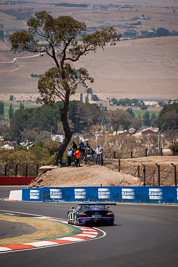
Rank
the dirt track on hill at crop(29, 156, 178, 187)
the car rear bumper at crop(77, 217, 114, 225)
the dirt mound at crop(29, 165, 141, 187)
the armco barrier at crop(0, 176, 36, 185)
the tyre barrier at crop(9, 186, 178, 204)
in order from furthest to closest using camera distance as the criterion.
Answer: the armco barrier at crop(0, 176, 36, 185)
the dirt track on hill at crop(29, 156, 178, 187)
the dirt mound at crop(29, 165, 141, 187)
the tyre barrier at crop(9, 186, 178, 204)
the car rear bumper at crop(77, 217, 114, 225)

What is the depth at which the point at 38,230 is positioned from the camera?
21.4 m

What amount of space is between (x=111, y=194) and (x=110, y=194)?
0.07 metres

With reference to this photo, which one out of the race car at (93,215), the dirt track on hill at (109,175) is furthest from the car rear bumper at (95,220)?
the dirt track on hill at (109,175)

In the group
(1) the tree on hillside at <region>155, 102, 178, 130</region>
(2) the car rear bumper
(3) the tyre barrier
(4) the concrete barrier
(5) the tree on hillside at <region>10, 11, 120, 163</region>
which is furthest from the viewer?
(1) the tree on hillside at <region>155, 102, 178, 130</region>

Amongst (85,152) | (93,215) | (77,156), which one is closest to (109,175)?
(77,156)

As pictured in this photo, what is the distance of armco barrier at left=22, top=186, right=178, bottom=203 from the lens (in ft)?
111

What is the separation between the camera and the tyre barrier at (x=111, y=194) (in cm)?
3375

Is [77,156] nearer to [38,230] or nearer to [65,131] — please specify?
[65,131]

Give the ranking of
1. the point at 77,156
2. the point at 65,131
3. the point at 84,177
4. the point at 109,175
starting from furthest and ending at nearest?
the point at 65,131
the point at 84,177
the point at 77,156
the point at 109,175

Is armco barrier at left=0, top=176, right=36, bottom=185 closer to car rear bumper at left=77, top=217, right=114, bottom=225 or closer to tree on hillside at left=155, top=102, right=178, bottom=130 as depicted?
car rear bumper at left=77, top=217, right=114, bottom=225

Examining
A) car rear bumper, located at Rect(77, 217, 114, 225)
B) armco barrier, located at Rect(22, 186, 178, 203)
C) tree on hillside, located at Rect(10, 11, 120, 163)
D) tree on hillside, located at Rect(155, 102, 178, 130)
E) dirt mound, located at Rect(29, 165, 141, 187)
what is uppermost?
tree on hillside, located at Rect(155, 102, 178, 130)

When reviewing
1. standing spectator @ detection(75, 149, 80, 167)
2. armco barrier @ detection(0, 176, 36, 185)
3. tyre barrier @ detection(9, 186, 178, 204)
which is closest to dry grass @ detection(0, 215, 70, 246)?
tyre barrier @ detection(9, 186, 178, 204)

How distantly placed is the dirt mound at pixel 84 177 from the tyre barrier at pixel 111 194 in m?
6.49

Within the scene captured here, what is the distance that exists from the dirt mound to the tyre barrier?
256 inches
